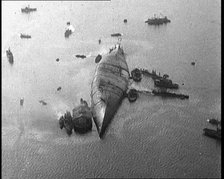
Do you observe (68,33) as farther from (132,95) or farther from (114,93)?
(132,95)

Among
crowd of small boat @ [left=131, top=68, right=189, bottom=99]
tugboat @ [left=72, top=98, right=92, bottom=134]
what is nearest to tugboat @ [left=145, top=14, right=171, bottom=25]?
crowd of small boat @ [left=131, top=68, right=189, bottom=99]

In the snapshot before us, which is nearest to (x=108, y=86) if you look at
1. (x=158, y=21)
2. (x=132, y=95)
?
(x=132, y=95)

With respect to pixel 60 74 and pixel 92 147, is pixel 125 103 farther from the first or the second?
pixel 60 74

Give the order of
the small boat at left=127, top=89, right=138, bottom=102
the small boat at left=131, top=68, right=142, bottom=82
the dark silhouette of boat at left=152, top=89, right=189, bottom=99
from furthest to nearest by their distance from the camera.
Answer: the small boat at left=131, top=68, right=142, bottom=82 < the small boat at left=127, top=89, right=138, bottom=102 < the dark silhouette of boat at left=152, top=89, right=189, bottom=99

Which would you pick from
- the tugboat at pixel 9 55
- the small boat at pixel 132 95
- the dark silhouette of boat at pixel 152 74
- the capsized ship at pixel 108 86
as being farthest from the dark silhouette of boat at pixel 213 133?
the tugboat at pixel 9 55

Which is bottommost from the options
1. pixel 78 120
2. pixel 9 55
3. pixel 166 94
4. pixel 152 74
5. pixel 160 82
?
pixel 78 120

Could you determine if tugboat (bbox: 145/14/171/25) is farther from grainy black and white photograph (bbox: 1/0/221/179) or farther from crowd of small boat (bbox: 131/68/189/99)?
crowd of small boat (bbox: 131/68/189/99)
